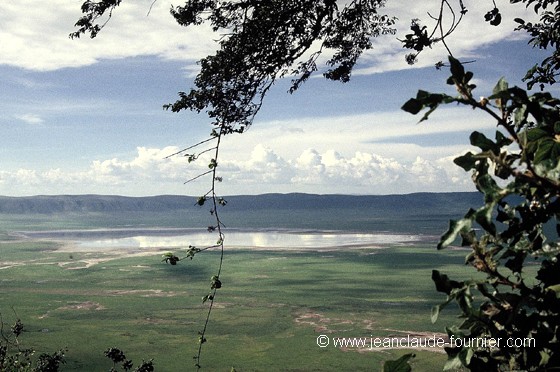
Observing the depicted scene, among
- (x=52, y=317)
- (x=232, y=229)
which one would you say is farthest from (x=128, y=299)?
(x=232, y=229)

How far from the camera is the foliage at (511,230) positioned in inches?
45.0

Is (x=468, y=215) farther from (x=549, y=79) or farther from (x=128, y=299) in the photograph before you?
(x=128, y=299)

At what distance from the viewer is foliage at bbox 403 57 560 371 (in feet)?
3.75

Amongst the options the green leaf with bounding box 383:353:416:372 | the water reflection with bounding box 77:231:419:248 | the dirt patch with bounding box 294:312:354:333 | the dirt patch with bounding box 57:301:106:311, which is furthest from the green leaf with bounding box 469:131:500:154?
the water reflection with bounding box 77:231:419:248

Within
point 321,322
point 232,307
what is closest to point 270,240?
point 232,307

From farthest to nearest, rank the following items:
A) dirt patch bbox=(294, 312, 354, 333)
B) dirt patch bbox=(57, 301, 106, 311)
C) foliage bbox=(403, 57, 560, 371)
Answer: dirt patch bbox=(57, 301, 106, 311) → dirt patch bbox=(294, 312, 354, 333) → foliage bbox=(403, 57, 560, 371)

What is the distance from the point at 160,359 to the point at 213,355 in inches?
125

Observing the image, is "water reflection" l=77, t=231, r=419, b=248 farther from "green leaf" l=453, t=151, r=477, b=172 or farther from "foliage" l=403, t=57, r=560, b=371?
"green leaf" l=453, t=151, r=477, b=172

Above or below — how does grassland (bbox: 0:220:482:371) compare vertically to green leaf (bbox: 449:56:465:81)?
below

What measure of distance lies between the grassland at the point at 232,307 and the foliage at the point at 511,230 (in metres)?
30.7

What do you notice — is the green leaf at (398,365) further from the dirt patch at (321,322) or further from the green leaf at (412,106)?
the dirt patch at (321,322)

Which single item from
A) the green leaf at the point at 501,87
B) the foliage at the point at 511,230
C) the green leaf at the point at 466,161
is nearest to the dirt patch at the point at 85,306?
the foliage at the point at 511,230

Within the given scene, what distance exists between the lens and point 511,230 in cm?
135

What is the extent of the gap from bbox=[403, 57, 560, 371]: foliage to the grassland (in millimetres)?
30723
